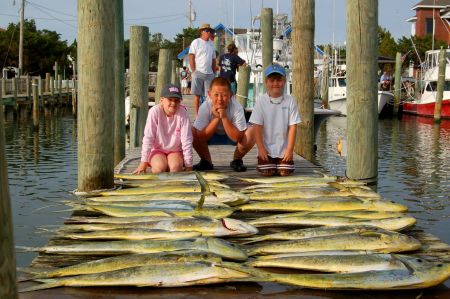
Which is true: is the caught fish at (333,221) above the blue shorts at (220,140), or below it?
below

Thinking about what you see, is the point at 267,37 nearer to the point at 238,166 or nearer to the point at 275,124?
the point at 238,166

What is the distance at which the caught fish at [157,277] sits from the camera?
142 inches

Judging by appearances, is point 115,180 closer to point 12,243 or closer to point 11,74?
point 12,243

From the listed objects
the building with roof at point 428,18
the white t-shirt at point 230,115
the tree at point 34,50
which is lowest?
the white t-shirt at point 230,115

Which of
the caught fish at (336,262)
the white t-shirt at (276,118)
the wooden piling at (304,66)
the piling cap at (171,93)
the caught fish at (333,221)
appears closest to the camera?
the caught fish at (336,262)

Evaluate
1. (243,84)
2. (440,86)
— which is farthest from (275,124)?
(440,86)

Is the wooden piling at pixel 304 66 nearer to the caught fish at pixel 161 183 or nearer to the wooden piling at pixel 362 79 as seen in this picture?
the wooden piling at pixel 362 79

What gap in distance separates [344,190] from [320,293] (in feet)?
7.48

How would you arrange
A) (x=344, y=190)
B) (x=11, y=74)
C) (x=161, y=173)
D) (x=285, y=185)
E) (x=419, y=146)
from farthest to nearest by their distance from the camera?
(x=11, y=74), (x=419, y=146), (x=161, y=173), (x=285, y=185), (x=344, y=190)

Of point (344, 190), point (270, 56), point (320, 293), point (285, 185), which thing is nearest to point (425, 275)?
point (320, 293)

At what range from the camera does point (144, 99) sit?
11.8 m

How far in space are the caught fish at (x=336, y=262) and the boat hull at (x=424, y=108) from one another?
30643 millimetres

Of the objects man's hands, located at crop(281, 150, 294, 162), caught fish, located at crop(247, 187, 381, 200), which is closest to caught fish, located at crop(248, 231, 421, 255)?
caught fish, located at crop(247, 187, 381, 200)

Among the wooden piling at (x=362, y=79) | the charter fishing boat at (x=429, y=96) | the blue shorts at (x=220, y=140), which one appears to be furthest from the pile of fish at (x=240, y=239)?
the charter fishing boat at (x=429, y=96)
